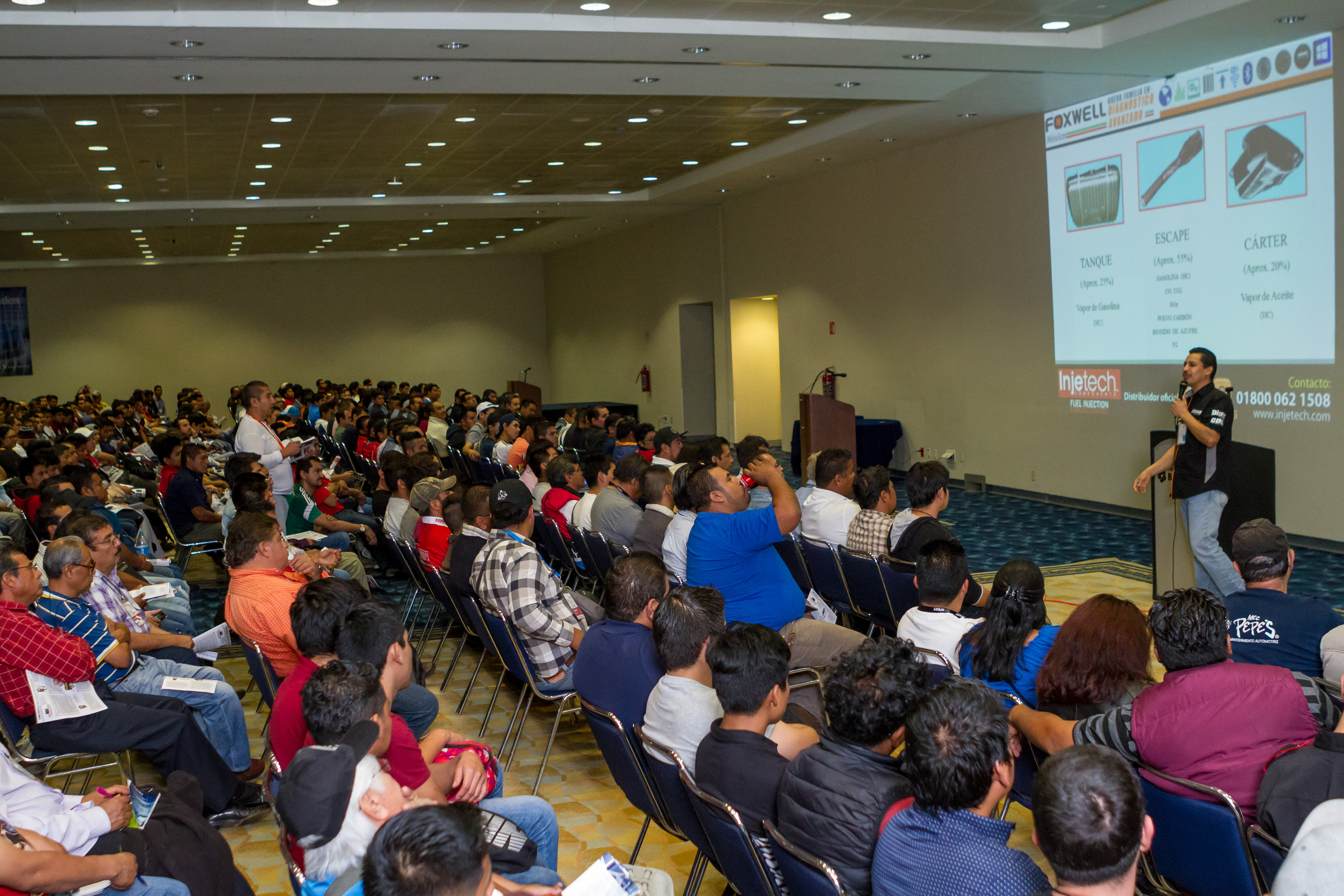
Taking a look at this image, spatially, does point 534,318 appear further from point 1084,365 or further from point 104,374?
point 1084,365

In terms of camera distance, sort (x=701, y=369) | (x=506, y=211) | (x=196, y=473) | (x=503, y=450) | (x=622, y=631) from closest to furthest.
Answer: (x=622, y=631) → (x=196, y=473) → (x=503, y=450) → (x=506, y=211) → (x=701, y=369)

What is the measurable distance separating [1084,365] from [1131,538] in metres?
2.00

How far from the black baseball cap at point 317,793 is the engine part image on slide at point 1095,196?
8785 mm

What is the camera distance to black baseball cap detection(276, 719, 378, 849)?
202 cm

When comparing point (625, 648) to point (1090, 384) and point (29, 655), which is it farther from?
point (1090, 384)

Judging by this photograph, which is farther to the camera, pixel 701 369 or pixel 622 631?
pixel 701 369

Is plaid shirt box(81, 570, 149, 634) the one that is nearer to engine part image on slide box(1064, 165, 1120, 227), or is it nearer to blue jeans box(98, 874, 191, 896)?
blue jeans box(98, 874, 191, 896)

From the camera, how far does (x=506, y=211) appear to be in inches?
658

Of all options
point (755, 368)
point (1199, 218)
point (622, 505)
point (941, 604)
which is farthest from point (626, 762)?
point (755, 368)

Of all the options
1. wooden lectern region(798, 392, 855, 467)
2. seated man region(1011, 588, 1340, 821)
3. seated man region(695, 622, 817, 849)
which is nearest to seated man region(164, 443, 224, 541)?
seated man region(695, 622, 817, 849)

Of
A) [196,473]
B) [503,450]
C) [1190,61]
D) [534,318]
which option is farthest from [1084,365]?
[534,318]

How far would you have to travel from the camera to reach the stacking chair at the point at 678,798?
2.57 metres

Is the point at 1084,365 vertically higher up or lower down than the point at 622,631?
higher up

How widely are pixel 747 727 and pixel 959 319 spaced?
9.69 meters
